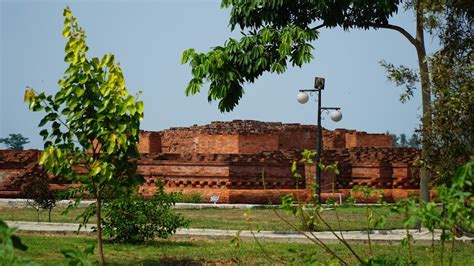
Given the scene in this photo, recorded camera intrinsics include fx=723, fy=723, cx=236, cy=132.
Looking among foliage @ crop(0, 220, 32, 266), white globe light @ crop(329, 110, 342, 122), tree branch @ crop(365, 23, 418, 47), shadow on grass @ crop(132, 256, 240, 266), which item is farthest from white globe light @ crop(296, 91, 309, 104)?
foliage @ crop(0, 220, 32, 266)

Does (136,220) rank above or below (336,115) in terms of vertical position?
below

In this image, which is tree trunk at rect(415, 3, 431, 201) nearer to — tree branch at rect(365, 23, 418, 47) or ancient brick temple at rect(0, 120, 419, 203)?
tree branch at rect(365, 23, 418, 47)

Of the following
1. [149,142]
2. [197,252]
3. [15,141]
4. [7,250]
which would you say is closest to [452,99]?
[197,252]

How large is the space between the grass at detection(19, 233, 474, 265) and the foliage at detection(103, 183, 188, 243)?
8.2 inches

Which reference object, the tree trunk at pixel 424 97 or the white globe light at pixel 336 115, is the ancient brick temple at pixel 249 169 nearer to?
the white globe light at pixel 336 115

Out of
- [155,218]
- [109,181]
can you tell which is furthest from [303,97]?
[109,181]

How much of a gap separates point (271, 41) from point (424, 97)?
2.87 metres

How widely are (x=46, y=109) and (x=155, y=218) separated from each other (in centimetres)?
388

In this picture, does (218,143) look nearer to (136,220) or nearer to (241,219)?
(241,219)

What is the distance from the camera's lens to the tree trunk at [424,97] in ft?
36.2

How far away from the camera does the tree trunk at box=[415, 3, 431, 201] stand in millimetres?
11039

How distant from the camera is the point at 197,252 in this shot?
30.6ft

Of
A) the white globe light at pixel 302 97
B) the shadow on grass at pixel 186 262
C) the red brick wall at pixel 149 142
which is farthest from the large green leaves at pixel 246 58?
the red brick wall at pixel 149 142

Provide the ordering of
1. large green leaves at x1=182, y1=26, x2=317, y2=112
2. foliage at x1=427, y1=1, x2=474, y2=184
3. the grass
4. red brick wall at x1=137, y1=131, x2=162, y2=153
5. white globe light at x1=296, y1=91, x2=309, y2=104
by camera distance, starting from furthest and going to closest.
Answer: red brick wall at x1=137, y1=131, x2=162, y2=153 → white globe light at x1=296, y1=91, x2=309, y2=104 → large green leaves at x1=182, y1=26, x2=317, y2=112 → foliage at x1=427, y1=1, x2=474, y2=184 → the grass
